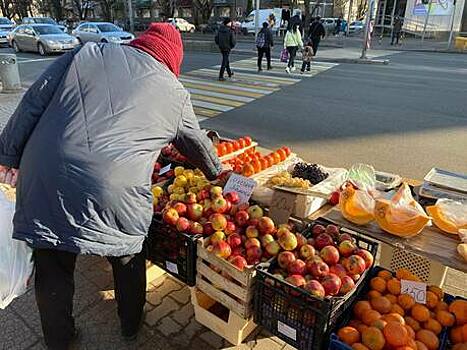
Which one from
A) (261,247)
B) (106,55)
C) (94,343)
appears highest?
(106,55)

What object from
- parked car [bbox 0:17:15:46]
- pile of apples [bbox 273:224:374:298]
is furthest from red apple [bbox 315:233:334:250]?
parked car [bbox 0:17:15:46]

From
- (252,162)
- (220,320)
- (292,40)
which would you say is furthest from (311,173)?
(292,40)

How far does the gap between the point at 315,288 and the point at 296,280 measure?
11 centimetres

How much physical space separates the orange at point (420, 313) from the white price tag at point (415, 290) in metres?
0.06

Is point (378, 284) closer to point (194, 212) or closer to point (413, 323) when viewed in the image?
point (413, 323)

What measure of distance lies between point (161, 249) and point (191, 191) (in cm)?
47

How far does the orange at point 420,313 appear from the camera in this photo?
6.55ft

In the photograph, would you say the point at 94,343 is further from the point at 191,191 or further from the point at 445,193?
the point at 445,193

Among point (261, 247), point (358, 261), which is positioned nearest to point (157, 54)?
point (261, 247)

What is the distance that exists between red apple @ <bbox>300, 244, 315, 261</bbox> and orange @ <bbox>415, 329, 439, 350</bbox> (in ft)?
2.10

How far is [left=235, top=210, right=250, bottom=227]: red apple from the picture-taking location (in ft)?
7.82

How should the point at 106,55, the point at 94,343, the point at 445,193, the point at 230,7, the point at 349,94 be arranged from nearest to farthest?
1. the point at 106,55
2. the point at 94,343
3. the point at 445,193
4. the point at 349,94
5. the point at 230,7

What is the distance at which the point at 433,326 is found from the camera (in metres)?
1.96

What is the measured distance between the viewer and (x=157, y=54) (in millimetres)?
2021
